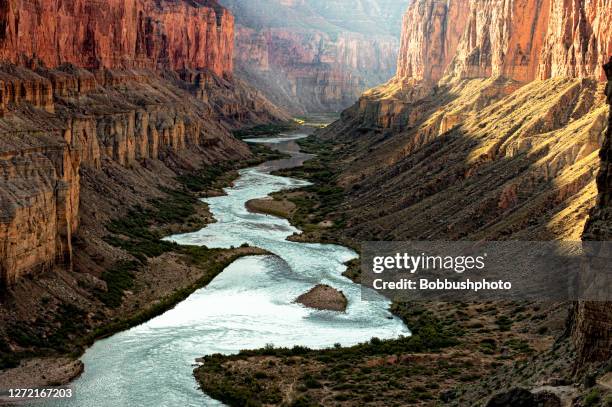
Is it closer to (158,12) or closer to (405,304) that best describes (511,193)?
(405,304)

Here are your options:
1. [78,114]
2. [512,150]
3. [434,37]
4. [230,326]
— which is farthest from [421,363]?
[434,37]

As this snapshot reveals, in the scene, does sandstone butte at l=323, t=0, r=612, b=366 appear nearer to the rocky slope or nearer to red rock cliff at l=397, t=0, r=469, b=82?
the rocky slope

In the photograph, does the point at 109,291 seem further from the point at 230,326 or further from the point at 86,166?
the point at 86,166

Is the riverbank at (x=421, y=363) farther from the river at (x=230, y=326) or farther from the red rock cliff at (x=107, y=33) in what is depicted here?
the red rock cliff at (x=107, y=33)

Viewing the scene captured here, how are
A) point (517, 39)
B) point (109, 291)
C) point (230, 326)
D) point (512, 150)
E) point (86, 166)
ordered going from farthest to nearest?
point (517, 39) → point (86, 166) → point (512, 150) → point (109, 291) → point (230, 326)

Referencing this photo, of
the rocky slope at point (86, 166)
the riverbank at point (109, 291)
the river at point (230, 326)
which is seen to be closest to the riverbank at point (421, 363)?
the river at point (230, 326)

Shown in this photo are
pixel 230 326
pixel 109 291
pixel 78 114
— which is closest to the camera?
pixel 230 326
